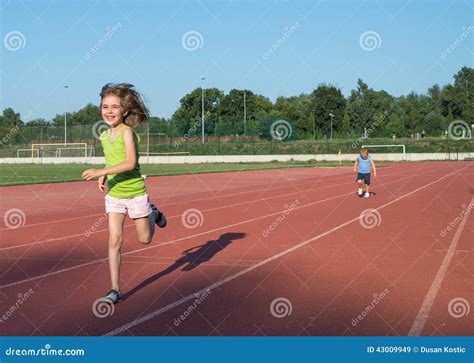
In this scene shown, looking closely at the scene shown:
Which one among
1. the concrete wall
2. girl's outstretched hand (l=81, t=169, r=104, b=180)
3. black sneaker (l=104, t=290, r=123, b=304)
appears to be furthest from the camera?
the concrete wall

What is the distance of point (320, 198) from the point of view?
1927 centimetres

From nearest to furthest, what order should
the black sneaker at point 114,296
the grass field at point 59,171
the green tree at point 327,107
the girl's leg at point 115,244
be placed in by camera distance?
1. the black sneaker at point 114,296
2. the girl's leg at point 115,244
3. the grass field at point 59,171
4. the green tree at point 327,107

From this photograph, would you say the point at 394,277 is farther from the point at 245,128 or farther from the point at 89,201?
the point at 245,128

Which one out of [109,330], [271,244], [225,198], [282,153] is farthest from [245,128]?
[109,330]

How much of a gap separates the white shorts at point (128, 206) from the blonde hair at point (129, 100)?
29.7 inches

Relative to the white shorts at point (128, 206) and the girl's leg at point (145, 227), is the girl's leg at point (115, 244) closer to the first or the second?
the white shorts at point (128, 206)

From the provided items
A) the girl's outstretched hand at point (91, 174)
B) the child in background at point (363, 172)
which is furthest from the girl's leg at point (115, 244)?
the child in background at point (363, 172)

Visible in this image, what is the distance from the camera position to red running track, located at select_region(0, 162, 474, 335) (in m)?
5.41

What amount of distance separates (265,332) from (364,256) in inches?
155

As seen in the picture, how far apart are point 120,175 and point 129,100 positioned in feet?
2.47

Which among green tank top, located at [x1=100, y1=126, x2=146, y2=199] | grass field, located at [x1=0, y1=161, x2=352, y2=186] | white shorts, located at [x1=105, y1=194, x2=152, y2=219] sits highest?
green tank top, located at [x1=100, y1=126, x2=146, y2=199]

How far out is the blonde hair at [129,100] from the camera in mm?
6184

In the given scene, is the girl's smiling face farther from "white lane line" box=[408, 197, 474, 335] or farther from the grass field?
the grass field

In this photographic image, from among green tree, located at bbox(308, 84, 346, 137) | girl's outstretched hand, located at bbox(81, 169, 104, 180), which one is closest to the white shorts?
girl's outstretched hand, located at bbox(81, 169, 104, 180)
